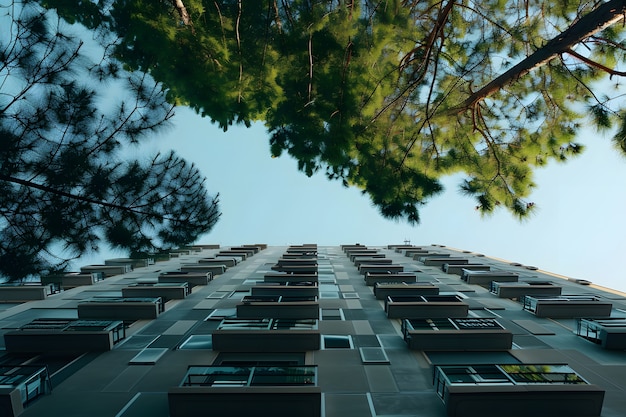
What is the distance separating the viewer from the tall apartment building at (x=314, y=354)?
6812mm

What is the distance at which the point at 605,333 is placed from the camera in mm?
Answer: 9789

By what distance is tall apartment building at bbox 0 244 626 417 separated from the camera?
22.4 ft

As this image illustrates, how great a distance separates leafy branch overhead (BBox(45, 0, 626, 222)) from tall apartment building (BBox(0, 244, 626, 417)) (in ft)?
14.0

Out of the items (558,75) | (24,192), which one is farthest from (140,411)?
(558,75)

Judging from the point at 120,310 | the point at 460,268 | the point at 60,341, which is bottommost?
the point at 460,268

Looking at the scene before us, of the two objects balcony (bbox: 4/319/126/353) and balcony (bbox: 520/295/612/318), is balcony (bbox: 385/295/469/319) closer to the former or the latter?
balcony (bbox: 520/295/612/318)

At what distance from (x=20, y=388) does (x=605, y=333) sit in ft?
50.6

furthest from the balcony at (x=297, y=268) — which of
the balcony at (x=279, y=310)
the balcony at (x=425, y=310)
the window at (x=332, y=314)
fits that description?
the balcony at (x=425, y=310)

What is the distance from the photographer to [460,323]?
11.0 m

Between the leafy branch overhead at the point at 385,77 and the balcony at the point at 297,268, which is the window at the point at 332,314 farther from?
the balcony at the point at 297,268

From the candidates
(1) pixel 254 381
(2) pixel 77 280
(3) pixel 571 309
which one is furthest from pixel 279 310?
(2) pixel 77 280

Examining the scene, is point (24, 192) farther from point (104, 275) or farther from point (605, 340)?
point (104, 275)

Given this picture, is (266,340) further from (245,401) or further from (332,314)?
(332,314)

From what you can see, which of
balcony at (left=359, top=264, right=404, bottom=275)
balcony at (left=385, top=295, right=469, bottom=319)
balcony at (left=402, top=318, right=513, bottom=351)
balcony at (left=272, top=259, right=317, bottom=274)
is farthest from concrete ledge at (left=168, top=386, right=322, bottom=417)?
balcony at (left=359, top=264, right=404, bottom=275)
